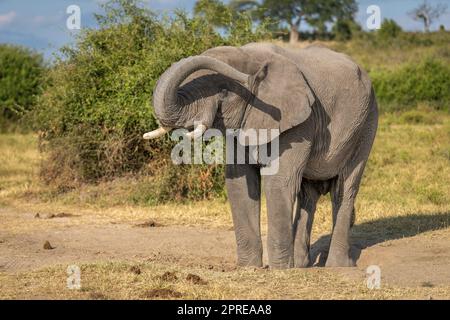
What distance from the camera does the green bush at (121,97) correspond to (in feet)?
44.7

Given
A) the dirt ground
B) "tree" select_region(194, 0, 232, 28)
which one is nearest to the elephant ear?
the dirt ground

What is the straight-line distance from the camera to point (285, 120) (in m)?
7.74

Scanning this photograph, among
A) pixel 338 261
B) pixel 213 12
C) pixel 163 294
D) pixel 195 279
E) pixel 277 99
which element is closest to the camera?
pixel 163 294

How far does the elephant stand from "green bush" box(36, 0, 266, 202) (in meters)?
4.60

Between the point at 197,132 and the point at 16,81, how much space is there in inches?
863

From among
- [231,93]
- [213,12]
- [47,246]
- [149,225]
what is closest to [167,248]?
[47,246]

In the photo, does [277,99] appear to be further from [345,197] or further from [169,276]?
[345,197]

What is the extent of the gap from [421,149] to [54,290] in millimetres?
12676

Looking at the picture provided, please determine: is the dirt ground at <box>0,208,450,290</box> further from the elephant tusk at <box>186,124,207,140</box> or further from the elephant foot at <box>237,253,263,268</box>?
the elephant tusk at <box>186,124,207,140</box>

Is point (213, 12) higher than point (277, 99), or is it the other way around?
point (213, 12)

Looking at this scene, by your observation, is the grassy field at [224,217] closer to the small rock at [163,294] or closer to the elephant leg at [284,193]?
the small rock at [163,294]

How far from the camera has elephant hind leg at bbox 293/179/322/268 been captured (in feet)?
29.8

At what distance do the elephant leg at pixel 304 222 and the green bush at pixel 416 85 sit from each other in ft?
64.4

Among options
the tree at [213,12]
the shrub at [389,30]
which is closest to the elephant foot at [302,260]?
the tree at [213,12]
